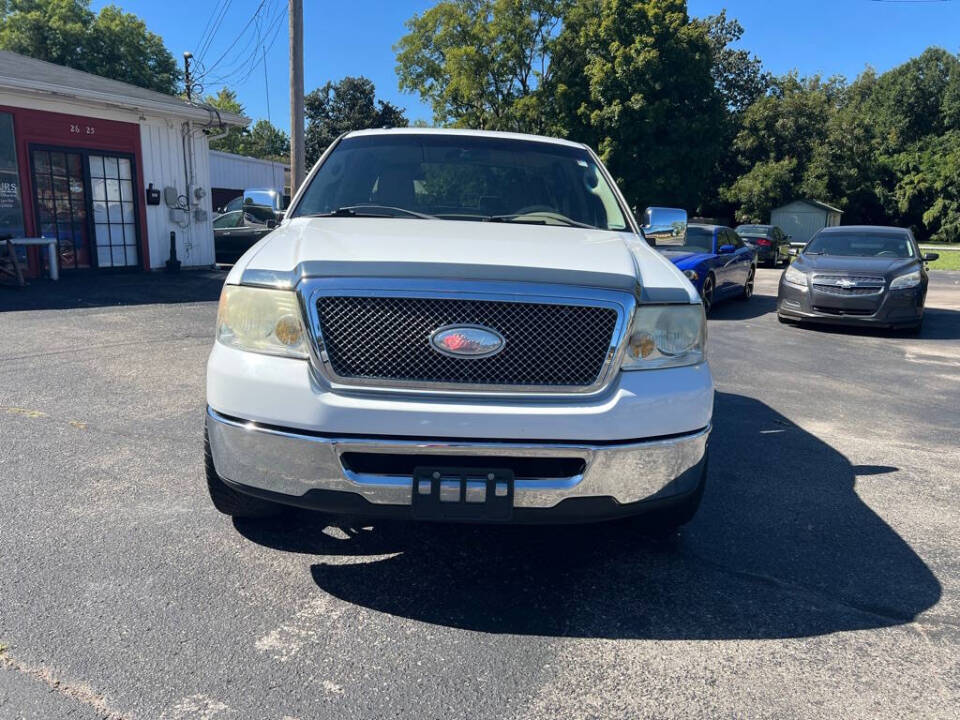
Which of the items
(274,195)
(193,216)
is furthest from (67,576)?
(193,216)

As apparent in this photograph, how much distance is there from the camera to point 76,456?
425 centimetres

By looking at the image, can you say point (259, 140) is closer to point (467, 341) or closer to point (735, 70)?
point (735, 70)

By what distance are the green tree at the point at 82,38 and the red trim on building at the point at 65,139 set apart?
32.7m

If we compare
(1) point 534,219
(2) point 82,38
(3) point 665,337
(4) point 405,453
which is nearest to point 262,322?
(4) point 405,453

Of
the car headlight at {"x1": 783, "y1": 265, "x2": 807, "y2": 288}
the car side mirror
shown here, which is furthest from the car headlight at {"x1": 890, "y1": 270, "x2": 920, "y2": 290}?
the car side mirror

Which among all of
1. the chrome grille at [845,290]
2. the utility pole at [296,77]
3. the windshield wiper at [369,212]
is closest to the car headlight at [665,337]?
the windshield wiper at [369,212]

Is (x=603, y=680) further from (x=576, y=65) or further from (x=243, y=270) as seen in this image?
(x=576, y=65)

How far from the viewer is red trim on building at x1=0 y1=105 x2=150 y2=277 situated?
→ 12.4 metres

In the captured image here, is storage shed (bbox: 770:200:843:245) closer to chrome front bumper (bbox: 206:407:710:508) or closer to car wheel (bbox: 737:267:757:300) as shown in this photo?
car wheel (bbox: 737:267:757:300)

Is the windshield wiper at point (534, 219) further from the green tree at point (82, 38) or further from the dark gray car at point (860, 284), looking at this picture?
the green tree at point (82, 38)

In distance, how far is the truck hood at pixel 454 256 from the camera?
262 centimetres

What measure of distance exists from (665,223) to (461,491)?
2.87m

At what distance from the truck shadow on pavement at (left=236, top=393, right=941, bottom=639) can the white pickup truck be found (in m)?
0.42

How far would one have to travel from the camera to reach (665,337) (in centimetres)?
276
